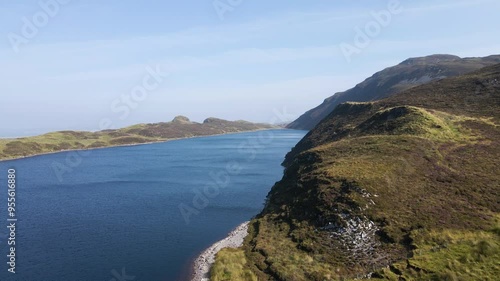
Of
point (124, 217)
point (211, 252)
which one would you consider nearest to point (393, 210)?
point (211, 252)

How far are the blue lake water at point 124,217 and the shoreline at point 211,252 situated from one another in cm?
154

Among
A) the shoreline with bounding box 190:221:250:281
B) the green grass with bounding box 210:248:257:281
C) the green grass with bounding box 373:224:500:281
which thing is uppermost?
the green grass with bounding box 373:224:500:281

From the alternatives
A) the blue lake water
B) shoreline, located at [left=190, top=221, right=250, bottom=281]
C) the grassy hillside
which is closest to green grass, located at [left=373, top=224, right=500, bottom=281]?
the grassy hillside

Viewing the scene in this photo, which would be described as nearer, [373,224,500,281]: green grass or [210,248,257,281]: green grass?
[373,224,500,281]: green grass

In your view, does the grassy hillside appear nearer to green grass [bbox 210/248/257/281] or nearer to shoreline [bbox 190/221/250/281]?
green grass [bbox 210/248/257/281]

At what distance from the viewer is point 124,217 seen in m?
80.9

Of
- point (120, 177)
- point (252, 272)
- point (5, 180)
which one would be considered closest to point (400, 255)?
point (252, 272)

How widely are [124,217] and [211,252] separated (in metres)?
32.9

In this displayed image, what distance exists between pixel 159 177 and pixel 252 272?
95.2m

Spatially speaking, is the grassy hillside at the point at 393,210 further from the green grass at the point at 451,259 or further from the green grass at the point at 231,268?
the green grass at the point at 231,268

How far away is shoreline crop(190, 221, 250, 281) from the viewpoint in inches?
1948

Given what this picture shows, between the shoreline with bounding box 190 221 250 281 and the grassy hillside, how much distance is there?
2366 millimetres

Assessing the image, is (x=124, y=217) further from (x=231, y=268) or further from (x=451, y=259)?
(x=451, y=259)

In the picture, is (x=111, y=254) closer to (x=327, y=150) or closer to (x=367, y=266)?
(x=367, y=266)
